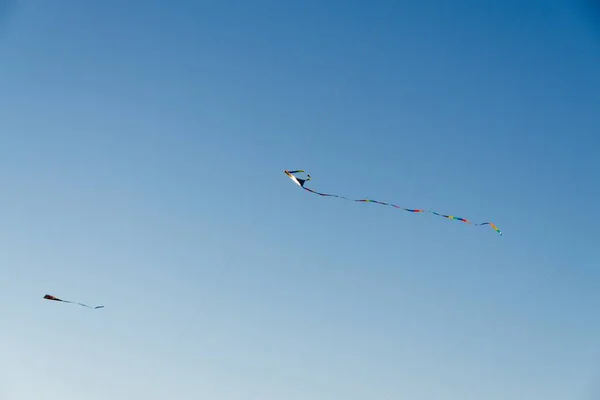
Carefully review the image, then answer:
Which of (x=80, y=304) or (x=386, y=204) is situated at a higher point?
(x=386, y=204)

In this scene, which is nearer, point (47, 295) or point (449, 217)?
point (449, 217)

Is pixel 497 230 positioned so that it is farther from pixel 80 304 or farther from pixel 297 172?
pixel 80 304

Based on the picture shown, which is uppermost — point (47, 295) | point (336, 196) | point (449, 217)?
point (449, 217)

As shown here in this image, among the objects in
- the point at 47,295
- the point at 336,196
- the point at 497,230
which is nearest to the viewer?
the point at 336,196

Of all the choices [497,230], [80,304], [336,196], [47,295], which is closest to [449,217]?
[497,230]

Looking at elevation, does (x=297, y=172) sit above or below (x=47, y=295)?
above

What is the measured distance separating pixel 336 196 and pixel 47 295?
41.3ft

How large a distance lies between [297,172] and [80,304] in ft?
32.2

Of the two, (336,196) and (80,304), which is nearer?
(336,196)

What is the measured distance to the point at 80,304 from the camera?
1961 cm

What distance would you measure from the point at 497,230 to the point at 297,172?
25.6 feet

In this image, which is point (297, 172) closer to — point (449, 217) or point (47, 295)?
point (449, 217)

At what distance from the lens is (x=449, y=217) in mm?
18984

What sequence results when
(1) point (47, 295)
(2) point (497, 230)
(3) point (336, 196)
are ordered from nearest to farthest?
(3) point (336, 196) < (2) point (497, 230) < (1) point (47, 295)
